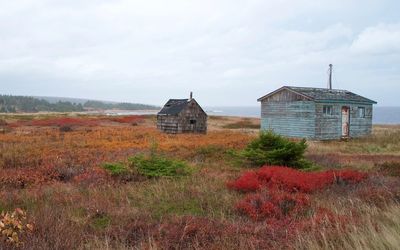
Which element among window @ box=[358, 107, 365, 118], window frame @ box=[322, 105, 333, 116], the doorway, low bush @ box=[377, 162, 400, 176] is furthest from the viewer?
window @ box=[358, 107, 365, 118]

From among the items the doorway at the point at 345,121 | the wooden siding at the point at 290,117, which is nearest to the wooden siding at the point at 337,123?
the doorway at the point at 345,121

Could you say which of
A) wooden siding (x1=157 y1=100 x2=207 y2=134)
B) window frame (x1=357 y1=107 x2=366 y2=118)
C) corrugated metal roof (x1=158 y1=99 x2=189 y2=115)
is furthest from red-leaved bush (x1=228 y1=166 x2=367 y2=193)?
corrugated metal roof (x1=158 y1=99 x2=189 y2=115)

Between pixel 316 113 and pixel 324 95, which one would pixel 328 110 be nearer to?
pixel 324 95

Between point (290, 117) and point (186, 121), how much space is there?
972 cm

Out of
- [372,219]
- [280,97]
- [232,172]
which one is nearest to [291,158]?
[232,172]

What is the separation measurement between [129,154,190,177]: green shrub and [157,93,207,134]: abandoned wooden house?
22538 millimetres

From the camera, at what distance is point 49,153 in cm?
1955

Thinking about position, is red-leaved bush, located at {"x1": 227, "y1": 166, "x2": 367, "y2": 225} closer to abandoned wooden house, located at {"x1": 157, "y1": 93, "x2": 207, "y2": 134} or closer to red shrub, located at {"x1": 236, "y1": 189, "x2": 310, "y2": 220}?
red shrub, located at {"x1": 236, "y1": 189, "x2": 310, "y2": 220}

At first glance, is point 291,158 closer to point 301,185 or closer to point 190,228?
point 301,185

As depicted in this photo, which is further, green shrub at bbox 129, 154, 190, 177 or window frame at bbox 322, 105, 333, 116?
window frame at bbox 322, 105, 333, 116

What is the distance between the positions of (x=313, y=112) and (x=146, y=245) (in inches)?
1042

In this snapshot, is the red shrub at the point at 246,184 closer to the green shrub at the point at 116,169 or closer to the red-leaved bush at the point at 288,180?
the red-leaved bush at the point at 288,180

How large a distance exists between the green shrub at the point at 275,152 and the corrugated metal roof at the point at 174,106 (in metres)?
20.1

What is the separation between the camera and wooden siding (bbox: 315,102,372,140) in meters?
30.8
